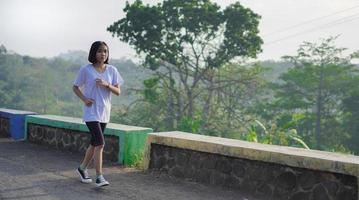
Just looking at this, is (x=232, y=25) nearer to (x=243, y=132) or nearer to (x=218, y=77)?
(x=218, y=77)

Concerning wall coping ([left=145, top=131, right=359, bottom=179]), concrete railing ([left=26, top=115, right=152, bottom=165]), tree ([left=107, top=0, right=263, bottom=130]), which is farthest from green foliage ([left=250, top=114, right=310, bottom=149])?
tree ([left=107, top=0, right=263, bottom=130])

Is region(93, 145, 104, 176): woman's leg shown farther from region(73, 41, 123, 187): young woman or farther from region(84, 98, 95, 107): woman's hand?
region(84, 98, 95, 107): woman's hand

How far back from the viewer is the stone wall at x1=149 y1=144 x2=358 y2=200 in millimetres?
3787

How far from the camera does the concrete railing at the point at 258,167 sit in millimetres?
3766

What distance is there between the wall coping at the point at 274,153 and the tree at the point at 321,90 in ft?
92.6

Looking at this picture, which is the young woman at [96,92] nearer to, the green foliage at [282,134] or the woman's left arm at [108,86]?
the woman's left arm at [108,86]

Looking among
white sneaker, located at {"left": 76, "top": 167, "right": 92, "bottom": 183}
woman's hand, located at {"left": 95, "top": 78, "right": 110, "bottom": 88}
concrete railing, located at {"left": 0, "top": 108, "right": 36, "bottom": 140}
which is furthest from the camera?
concrete railing, located at {"left": 0, "top": 108, "right": 36, "bottom": 140}

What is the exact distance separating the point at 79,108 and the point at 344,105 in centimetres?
5333

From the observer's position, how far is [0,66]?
236 feet

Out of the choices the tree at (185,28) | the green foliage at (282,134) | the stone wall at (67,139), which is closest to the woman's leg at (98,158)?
the stone wall at (67,139)

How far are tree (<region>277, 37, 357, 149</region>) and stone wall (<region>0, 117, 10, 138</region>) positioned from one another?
2635cm

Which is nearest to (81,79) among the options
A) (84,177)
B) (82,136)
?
(84,177)

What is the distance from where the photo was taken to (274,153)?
4195mm

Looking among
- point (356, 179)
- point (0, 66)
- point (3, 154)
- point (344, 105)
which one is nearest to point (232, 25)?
point (344, 105)
